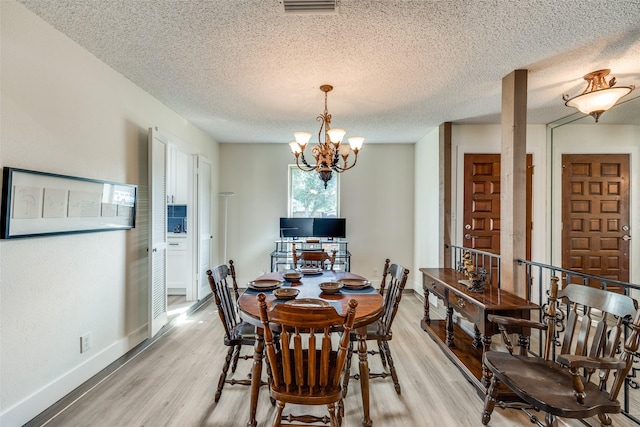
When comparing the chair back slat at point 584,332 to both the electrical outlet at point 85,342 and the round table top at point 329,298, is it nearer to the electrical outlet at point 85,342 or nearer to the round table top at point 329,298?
the round table top at point 329,298

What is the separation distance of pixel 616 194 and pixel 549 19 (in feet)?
11.0

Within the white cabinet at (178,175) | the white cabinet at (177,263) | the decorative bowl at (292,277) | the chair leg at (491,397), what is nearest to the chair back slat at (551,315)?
the chair leg at (491,397)

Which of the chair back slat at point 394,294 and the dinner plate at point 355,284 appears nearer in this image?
the chair back slat at point 394,294

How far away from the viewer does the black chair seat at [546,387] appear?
1.42 m

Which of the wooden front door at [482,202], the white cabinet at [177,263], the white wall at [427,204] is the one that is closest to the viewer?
the wooden front door at [482,202]

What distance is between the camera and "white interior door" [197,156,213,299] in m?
4.46

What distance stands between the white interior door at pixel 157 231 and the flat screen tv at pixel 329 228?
2.37 meters

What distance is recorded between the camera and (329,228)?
5047 mm

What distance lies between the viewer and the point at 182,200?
502 centimetres

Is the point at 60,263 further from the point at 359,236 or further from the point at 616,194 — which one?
the point at 616,194

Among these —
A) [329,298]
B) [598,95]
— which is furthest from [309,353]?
[598,95]

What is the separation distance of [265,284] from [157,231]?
156 centimetres

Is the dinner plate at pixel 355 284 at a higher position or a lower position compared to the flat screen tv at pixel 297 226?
lower

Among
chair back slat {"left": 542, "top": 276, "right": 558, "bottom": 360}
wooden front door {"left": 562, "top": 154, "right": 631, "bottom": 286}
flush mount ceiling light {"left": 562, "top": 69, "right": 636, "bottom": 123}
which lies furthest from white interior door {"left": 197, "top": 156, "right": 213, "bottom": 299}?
wooden front door {"left": 562, "top": 154, "right": 631, "bottom": 286}
